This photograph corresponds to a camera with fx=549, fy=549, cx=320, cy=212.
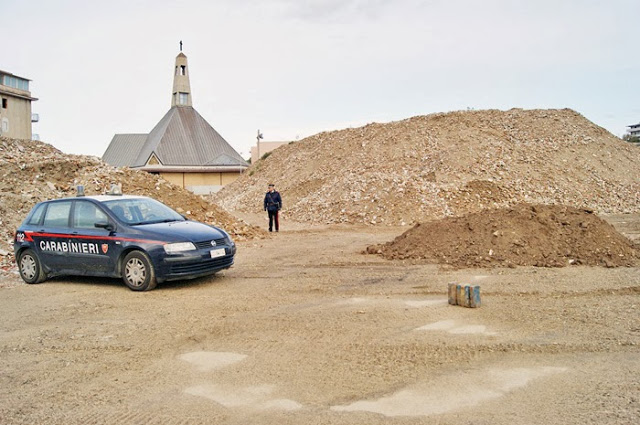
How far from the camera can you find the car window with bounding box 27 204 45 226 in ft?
35.2

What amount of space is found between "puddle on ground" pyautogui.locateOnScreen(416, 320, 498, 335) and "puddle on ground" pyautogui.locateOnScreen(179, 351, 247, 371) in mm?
2326

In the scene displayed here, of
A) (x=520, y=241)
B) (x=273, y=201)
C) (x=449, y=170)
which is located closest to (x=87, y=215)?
(x=520, y=241)

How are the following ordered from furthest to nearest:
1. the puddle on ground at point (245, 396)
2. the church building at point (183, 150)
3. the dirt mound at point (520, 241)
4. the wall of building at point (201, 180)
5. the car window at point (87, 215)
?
the church building at point (183, 150), the wall of building at point (201, 180), the dirt mound at point (520, 241), the car window at point (87, 215), the puddle on ground at point (245, 396)

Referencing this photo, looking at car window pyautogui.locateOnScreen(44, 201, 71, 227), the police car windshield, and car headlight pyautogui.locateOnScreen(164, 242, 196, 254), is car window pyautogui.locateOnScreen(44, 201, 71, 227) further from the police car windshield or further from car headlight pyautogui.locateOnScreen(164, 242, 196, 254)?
car headlight pyautogui.locateOnScreen(164, 242, 196, 254)

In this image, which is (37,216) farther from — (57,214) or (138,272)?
(138,272)

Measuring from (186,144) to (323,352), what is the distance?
57359 mm

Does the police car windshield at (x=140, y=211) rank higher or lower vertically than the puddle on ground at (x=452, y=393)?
higher

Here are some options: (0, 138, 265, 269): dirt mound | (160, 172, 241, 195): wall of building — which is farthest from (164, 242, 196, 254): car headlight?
(160, 172, 241, 195): wall of building

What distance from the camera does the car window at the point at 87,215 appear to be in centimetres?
1000

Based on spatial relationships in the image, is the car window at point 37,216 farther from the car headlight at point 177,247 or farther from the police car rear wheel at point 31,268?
the car headlight at point 177,247

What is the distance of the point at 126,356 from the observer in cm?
596

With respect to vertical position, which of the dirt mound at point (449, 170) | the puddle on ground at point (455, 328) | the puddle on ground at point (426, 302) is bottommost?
the puddle on ground at point (455, 328)

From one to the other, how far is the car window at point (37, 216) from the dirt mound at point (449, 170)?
1623cm

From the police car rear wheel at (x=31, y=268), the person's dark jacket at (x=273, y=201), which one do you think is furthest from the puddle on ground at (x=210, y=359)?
the person's dark jacket at (x=273, y=201)
